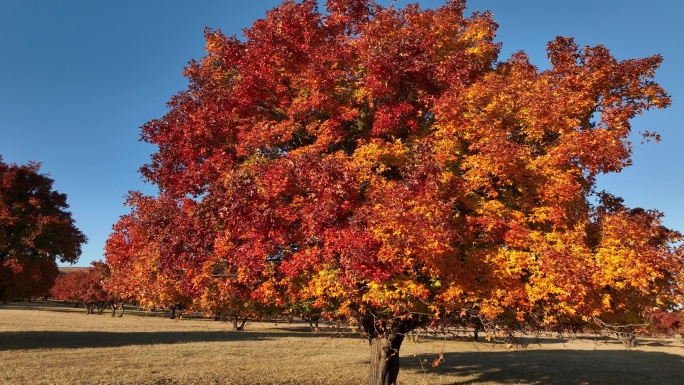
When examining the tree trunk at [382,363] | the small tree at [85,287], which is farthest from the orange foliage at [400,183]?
the small tree at [85,287]

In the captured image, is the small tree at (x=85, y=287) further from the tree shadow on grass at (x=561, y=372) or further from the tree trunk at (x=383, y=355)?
the tree trunk at (x=383, y=355)

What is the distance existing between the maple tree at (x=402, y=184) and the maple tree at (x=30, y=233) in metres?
17.3

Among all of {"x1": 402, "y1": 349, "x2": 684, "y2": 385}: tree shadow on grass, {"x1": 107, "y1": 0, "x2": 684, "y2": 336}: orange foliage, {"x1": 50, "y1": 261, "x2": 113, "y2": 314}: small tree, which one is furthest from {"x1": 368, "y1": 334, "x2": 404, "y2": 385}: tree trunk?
{"x1": 50, "y1": 261, "x2": 113, "y2": 314}: small tree

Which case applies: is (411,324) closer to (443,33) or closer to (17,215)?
(443,33)

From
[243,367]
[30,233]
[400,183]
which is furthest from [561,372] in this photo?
[30,233]

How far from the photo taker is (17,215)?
2894 centimetres

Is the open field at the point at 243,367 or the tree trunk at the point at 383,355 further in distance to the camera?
the open field at the point at 243,367

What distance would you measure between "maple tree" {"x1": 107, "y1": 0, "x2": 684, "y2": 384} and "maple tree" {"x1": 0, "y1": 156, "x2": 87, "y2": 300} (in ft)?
56.7

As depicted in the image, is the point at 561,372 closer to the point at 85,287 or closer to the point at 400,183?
the point at 400,183

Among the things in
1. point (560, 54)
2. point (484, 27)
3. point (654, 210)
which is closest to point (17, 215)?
point (484, 27)

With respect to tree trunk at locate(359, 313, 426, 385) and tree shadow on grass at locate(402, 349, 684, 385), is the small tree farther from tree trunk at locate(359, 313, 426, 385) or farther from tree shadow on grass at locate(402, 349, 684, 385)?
tree trunk at locate(359, 313, 426, 385)

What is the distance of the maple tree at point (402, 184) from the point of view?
11.0 m

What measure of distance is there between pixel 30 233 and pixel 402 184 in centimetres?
2902

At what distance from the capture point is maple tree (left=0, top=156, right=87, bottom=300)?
92.7 feet
